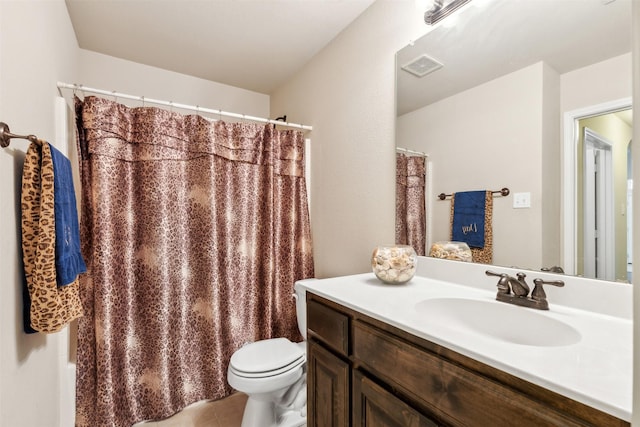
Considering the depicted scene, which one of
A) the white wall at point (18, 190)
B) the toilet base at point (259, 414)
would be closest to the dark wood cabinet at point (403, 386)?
the toilet base at point (259, 414)

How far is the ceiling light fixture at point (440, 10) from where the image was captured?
4.09ft

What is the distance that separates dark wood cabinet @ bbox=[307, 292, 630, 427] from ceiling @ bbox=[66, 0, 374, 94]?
5.48 ft

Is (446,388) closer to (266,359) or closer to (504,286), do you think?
(504,286)

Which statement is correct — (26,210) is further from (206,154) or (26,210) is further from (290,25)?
(290,25)

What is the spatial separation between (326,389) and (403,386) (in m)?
0.41

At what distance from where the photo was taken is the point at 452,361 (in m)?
0.69

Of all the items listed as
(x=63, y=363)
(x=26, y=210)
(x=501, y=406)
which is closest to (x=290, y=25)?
(x=26, y=210)

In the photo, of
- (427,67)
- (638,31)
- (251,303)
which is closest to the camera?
(638,31)

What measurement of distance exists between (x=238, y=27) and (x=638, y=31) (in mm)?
2061

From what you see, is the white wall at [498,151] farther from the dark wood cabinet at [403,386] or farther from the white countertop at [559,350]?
the dark wood cabinet at [403,386]

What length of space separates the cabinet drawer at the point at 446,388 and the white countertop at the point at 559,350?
0.05 meters

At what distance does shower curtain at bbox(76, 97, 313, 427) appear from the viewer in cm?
163

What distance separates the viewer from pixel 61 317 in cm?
104

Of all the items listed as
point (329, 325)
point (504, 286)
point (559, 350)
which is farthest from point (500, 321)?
point (329, 325)
